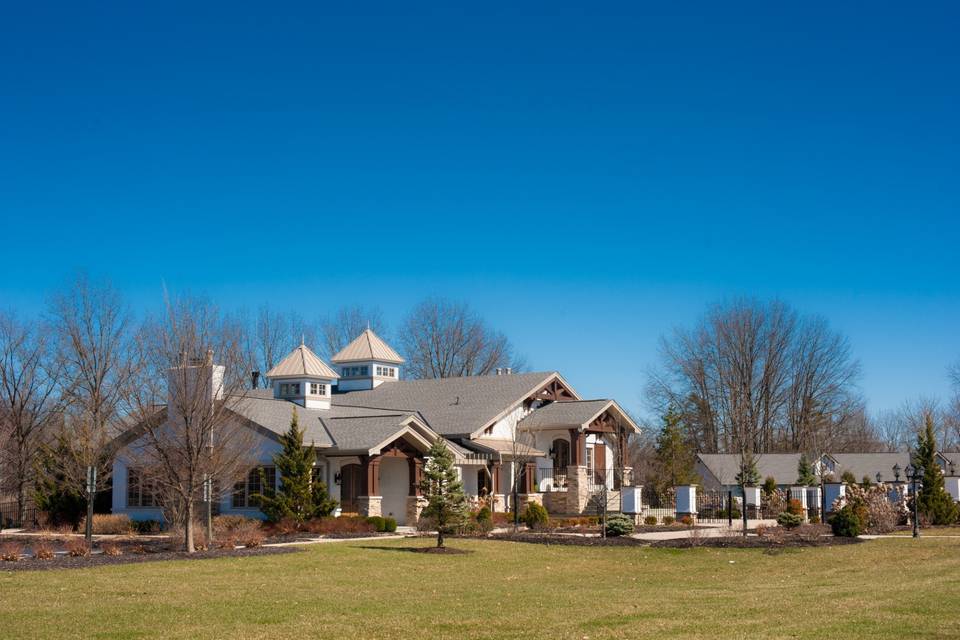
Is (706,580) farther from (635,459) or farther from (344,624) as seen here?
(635,459)

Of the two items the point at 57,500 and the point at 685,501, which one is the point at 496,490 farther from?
the point at 57,500

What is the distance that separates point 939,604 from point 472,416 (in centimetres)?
3099

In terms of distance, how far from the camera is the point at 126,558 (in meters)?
22.8

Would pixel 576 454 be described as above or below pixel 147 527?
above

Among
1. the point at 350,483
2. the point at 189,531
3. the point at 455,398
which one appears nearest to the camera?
the point at 189,531

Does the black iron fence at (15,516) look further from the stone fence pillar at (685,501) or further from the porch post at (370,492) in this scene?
the stone fence pillar at (685,501)

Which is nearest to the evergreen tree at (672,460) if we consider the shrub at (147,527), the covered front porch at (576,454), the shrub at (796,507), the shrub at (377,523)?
the covered front porch at (576,454)

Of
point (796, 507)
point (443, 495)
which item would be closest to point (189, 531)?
point (443, 495)

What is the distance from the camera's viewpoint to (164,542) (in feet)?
92.3

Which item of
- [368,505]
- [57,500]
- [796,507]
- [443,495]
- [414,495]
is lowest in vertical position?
[796,507]

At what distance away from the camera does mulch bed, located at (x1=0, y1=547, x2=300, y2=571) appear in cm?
2131

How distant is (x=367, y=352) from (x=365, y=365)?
72cm

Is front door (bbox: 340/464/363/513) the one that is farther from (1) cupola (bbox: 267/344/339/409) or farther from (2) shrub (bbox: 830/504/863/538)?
(2) shrub (bbox: 830/504/863/538)

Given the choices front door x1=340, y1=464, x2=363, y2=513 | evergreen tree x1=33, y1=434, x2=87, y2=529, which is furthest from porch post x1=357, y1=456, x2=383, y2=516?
evergreen tree x1=33, y1=434, x2=87, y2=529
